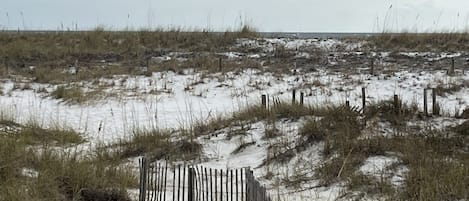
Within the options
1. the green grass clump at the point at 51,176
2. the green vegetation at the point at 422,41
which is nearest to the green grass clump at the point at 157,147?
the green grass clump at the point at 51,176

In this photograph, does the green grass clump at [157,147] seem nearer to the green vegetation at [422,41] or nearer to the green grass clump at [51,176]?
the green grass clump at [51,176]

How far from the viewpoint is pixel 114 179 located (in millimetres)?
5102

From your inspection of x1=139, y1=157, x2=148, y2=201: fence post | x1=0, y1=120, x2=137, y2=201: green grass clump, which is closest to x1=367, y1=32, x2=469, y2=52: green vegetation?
x1=0, y1=120, x2=137, y2=201: green grass clump

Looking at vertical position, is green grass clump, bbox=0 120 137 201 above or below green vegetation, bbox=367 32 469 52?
below

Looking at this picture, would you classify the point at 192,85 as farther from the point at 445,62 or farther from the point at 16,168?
the point at 16,168

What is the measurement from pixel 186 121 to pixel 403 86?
4157 millimetres

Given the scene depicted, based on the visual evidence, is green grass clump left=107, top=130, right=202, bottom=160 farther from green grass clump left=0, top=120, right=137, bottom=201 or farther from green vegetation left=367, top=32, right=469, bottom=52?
green vegetation left=367, top=32, right=469, bottom=52

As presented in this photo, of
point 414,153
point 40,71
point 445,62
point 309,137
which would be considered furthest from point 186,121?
point 445,62

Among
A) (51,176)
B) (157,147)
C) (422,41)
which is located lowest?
(157,147)

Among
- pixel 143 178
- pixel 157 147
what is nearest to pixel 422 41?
pixel 157 147

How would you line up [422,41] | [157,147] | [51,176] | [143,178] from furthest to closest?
[422,41]
[157,147]
[51,176]
[143,178]

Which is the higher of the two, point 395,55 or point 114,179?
point 395,55

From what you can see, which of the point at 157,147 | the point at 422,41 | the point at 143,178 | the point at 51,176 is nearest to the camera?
the point at 143,178

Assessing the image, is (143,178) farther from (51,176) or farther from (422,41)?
(422,41)
